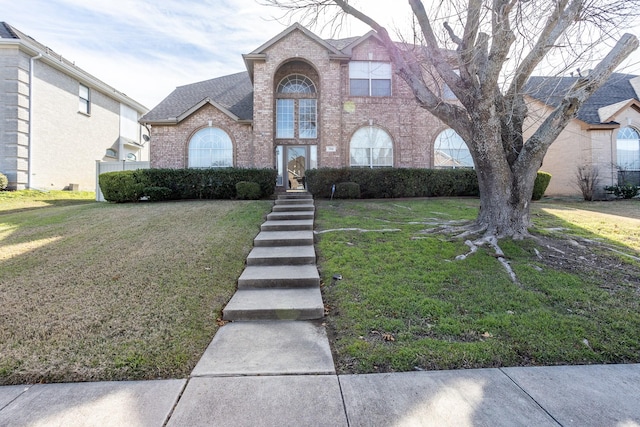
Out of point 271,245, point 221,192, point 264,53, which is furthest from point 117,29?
point 271,245

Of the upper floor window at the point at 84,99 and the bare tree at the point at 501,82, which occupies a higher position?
the upper floor window at the point at 84,99

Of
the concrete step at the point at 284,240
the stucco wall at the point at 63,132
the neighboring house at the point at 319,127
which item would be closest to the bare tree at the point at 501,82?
the concrete step at the point at 284,240

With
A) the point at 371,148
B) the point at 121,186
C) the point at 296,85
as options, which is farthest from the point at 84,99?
the point at 371,148

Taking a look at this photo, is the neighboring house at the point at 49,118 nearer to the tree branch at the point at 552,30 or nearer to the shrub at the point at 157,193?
the shrub at the point at 157,193

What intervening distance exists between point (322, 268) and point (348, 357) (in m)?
2.23

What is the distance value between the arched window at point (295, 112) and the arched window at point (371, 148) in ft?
6.68

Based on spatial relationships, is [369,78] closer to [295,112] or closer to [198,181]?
[295,112]

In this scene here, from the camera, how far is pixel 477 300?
391 cm

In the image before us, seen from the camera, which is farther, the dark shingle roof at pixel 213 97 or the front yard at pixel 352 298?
the dark shingle roof at pixel 213 97

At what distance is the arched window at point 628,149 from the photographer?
50.5 feet

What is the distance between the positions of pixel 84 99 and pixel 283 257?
785 inches

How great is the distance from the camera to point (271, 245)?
245 inches

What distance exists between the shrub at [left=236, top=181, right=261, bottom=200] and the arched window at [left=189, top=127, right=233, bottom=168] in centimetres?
341

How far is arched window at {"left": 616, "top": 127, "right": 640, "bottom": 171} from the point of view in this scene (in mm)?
15398
